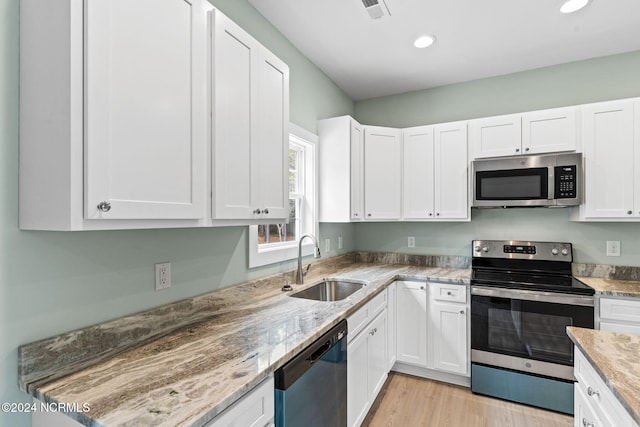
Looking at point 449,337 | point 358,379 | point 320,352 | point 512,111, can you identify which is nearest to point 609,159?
point 512,111

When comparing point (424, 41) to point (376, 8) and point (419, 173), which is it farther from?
point (419, 173)

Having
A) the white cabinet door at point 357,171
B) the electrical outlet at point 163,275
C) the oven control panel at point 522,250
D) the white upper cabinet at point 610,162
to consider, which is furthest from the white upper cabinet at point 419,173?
the electrical outlet at point 163,275

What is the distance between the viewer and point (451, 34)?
2.42 m

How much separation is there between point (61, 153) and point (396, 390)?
2.79 m

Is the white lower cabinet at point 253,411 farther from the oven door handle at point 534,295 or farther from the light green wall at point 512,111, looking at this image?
the light green wall at point 512,111

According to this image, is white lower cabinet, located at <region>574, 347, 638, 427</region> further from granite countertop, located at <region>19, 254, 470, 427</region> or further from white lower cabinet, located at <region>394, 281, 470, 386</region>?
white lower cabinet, located at <region>394, 281, 470, 386</region>

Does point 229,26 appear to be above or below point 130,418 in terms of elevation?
above

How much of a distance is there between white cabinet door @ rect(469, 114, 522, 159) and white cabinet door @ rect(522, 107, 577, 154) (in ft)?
0.19

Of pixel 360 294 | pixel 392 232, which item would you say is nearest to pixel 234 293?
pixel 360 294

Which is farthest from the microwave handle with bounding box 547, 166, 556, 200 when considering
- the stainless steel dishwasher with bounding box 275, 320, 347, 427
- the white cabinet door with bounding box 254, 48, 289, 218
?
the white cabinet door with bounding box 254, 48, 289, 218

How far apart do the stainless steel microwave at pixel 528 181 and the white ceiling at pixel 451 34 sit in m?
0.90

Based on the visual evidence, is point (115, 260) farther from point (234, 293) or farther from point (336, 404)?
point (336, 404)

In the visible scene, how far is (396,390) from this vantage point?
269 cm

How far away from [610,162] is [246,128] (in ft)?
8.94
